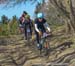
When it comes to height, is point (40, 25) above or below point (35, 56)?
above

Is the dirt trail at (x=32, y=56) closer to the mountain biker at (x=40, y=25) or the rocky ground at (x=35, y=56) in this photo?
the rocky ground at (x=35, y=56)

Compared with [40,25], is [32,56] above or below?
below

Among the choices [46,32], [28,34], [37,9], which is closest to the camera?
[46,32]

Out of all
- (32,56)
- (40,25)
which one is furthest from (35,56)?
(40,25)

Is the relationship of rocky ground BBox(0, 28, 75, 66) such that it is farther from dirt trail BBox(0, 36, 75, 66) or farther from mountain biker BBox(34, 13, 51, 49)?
mountain biker BBox(34, 13, 51, 49)

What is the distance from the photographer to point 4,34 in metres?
25.8

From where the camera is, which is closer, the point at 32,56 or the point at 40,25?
the point at 40,25

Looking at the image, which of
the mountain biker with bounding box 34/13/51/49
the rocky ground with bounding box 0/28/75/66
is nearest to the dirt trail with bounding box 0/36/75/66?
the rocky ground with bounding box 0/28/75/66

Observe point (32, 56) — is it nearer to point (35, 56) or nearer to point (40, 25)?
point (35, 56)

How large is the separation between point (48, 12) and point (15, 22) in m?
2.94

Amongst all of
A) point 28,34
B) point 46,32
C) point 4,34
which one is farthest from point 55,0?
point 4,34

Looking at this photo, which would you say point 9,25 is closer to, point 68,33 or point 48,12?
point 48,12

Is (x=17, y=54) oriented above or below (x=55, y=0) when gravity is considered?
below

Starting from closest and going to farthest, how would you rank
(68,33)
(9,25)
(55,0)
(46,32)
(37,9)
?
1. (46,32)
2. (55,0)
3. (68,33)
4. (9,25)
5. (37,9)
